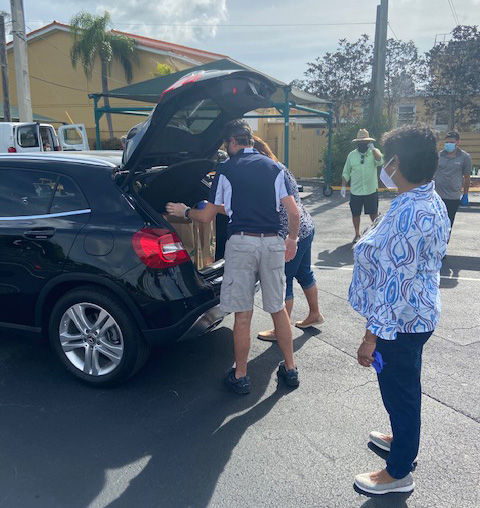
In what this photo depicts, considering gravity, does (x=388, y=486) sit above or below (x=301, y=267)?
below

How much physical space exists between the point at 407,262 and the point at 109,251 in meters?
1.98

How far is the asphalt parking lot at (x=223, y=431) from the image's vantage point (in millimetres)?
2453

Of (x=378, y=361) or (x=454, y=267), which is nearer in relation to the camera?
(x=378, y=361)

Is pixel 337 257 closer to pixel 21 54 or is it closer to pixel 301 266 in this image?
pixel 301 266

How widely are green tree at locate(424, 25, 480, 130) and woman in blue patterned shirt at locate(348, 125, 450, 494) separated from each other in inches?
1003

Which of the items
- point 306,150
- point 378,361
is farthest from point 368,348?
point 306,150

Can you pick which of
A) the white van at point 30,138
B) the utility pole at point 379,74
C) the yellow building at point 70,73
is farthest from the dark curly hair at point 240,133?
the yellow building at point 70,73

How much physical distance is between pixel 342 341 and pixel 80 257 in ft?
7.63

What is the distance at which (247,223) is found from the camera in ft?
10.5

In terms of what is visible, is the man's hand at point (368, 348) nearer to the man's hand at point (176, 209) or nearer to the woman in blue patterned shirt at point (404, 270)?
the woman in blue patterned shirt at point (404, 270)

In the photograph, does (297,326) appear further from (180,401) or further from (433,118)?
(433,118)

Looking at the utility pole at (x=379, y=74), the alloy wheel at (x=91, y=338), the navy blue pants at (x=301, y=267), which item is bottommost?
the alloy wheel at (x=91, y=338)

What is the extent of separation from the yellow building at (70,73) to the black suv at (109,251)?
24.3 metres

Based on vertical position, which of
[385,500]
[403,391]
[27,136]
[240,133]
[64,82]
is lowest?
[385,500]
